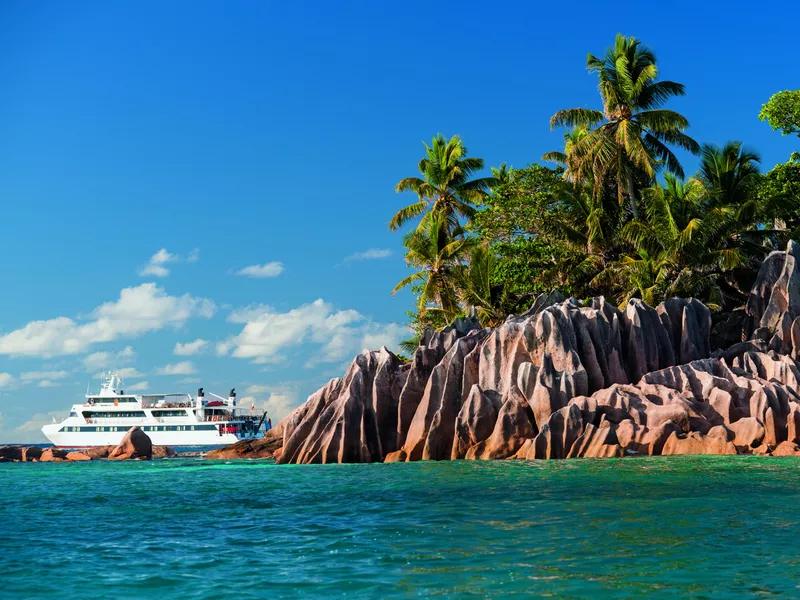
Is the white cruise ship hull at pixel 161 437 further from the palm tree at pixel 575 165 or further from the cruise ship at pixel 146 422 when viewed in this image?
the palm tree at pixel 575 165

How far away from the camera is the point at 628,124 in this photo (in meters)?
43.1

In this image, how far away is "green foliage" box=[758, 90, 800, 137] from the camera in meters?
42.7

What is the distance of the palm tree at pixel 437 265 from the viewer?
4847 centimetres

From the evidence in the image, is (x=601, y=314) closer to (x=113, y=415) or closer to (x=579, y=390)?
(x=579, y=390)

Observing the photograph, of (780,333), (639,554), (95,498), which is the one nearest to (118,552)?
(639,554)

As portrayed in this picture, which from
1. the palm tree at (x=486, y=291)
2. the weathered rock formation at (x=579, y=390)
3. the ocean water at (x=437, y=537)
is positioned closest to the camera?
the ocean water at (x=437, y=537)

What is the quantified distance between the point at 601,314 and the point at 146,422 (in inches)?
2161

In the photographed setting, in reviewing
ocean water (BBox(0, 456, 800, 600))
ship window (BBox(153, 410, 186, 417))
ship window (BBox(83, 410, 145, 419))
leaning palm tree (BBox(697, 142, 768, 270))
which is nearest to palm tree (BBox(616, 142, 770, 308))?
leaning palm tree (BBox(697, 142, 768, 270))

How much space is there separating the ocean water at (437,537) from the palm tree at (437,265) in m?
25.1

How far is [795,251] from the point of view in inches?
1455

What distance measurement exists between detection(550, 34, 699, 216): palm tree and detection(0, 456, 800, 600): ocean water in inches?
889

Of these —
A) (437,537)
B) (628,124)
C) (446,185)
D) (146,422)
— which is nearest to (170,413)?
(146,422)

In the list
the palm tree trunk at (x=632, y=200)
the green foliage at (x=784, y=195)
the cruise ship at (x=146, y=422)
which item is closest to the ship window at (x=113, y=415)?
the cruise ship at (x=146, y=422)

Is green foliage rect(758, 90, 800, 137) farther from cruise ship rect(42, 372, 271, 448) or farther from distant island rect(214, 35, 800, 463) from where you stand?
cruise ship rect(42, 372, 271, 448)
